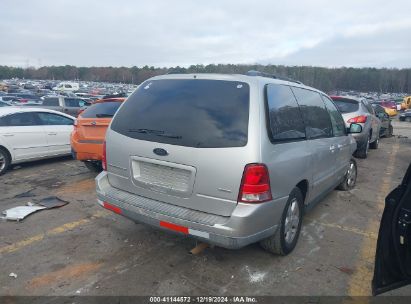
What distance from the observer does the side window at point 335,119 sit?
197 inches

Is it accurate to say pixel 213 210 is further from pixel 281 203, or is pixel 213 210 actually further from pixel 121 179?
pixel 121 179

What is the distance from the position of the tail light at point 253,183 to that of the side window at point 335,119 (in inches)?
94.0

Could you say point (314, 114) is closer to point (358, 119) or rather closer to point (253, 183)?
point (253, 183)

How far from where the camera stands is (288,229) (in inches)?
145

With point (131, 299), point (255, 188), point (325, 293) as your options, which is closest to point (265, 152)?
point (255, 188)

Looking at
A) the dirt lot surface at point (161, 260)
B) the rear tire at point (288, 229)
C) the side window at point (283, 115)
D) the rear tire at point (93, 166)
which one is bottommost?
the dirt lot surface at point (161, 260)

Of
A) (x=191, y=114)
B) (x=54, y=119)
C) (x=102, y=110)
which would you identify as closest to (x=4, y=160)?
(x=54, y=119)

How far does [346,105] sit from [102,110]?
251 inches

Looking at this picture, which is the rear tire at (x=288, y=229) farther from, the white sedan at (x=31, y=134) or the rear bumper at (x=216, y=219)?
the white sedan at (x=31, y=134)

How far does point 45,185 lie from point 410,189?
6013 mm

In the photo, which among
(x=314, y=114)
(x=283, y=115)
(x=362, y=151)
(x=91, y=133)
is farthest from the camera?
(x=362, y=151)

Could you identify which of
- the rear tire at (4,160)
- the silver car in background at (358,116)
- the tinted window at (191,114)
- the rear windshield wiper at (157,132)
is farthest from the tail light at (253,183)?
the silver car in background at (358,116)

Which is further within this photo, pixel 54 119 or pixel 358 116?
pixel 358 116

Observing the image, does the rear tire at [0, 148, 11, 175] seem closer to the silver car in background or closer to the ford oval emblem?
the ford oval emblem
